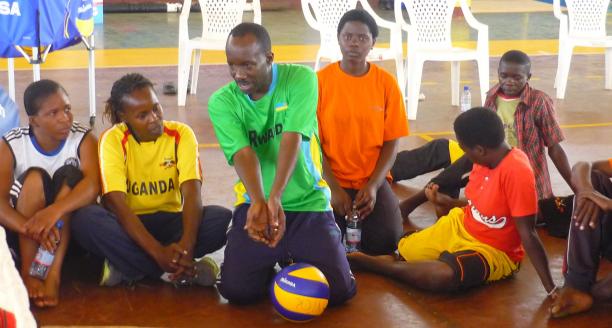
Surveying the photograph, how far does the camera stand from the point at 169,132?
428 cm

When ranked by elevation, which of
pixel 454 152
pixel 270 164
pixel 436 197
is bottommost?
pixel 436 197

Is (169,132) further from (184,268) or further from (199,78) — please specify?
(199,78)

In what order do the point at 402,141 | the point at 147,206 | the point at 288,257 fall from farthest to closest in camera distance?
the point at 402,141 < the point at 147,206 < the point at 288,257

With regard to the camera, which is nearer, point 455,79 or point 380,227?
point 380,227

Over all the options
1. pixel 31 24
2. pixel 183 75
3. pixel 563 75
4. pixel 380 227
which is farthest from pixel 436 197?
pixel 563 75

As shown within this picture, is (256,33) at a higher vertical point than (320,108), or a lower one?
higher

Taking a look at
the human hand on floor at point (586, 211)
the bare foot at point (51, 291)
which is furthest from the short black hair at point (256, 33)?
the human hand on floor at point (586, 211)

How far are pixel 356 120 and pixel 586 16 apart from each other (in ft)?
17.2

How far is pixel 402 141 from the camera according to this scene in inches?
271

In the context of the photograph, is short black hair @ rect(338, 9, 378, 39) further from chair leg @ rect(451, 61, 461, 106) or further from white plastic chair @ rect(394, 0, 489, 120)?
chair leg @ rect(451, 61, 461, 106)

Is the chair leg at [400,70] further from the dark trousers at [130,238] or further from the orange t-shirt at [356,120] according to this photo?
the dark trousers at [130,238]

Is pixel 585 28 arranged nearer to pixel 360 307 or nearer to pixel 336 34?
pixel 336 34

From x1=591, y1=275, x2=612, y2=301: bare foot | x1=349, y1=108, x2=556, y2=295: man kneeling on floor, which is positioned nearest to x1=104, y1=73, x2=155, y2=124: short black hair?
x1=349, y1=108, x2=556, y2=295: man kneeling on floor

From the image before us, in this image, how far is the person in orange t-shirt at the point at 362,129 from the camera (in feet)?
15.2
